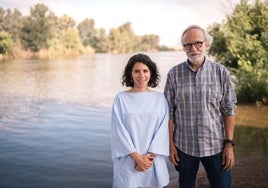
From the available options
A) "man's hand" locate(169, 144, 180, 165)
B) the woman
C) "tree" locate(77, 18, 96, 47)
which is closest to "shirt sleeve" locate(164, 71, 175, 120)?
the woman

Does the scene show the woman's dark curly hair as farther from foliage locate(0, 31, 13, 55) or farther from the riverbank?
foliage locate(0, 31, 13, 55)

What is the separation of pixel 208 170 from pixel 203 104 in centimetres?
59

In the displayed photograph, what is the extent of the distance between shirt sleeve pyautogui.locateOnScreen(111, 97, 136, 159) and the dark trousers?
0.53 meters

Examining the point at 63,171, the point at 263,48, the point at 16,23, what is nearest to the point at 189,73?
the point at 63,171

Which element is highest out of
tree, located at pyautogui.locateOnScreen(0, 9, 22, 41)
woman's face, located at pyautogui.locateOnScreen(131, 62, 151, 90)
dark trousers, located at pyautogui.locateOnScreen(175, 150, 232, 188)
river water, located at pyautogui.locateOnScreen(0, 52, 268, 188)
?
tree, located at pyautogui.locateOnScreen(0, 9, 22, 41)

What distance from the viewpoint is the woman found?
262 centimetres

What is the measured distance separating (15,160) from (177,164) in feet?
15.3

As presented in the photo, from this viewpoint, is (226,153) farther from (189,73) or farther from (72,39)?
(72,39)

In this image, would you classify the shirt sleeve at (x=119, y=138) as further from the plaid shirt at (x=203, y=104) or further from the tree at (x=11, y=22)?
the tree at (x=11, y=22)

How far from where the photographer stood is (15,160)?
21.7ft

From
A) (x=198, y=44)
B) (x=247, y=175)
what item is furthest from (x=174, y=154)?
(x=247, y=175)

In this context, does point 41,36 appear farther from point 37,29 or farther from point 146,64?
point 146,64

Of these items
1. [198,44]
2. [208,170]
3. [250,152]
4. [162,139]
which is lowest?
[250,152]

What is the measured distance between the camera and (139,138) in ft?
8.74
